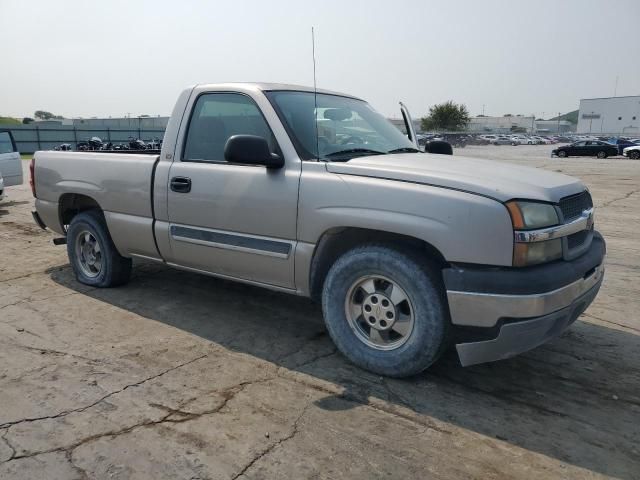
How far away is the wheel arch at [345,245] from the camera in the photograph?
3.31m

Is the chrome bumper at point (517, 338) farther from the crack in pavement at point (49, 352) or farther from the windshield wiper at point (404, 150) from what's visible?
the crack in pavement at point (49, 352)

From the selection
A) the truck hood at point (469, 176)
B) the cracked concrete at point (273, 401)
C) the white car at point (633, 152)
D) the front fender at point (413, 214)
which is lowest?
the white car at point (633, 152)

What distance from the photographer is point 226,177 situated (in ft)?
13.2

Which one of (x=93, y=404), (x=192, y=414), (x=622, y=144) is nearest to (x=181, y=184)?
(x=93, y=404)

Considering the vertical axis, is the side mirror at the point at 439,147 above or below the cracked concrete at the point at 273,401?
above

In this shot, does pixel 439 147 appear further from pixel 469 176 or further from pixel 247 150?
pixel 247 150

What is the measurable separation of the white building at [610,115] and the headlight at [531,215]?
129039 millimetres

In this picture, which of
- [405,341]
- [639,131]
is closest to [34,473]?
[405,341]

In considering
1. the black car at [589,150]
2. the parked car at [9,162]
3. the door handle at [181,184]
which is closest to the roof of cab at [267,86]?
the door handle at [181,184]

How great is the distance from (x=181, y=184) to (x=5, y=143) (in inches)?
422

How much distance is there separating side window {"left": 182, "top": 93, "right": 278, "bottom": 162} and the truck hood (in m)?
0.87

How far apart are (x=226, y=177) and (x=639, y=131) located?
132761mm

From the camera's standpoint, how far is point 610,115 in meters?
124

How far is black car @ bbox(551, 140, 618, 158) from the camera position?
37656mm
